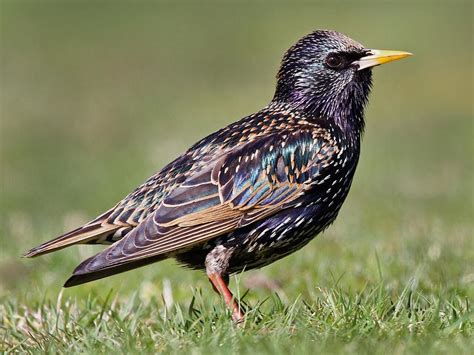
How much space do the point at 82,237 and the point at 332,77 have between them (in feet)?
6.06

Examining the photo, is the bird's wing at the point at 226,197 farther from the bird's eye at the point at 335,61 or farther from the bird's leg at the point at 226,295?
the bird's eye at the point at 335,61

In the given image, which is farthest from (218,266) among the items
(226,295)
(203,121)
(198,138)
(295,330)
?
(203,121)

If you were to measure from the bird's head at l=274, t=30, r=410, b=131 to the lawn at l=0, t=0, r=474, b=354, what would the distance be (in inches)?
43.4

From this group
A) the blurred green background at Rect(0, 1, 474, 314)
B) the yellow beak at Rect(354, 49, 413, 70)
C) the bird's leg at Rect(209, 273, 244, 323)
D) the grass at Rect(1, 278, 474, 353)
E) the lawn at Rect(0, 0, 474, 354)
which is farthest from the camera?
the blurred green background at Rect(0, 1, 474, 314)

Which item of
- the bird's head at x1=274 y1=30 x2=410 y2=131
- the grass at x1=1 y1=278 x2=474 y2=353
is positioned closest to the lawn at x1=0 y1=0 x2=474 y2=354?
the grass at x1=1 y1=278 x2=474 y2=353

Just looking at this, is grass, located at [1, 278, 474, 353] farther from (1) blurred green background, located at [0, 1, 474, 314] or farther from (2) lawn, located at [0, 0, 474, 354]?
(1) blurred green background, located at [0, 1, 474, 314]

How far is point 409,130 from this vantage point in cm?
1703

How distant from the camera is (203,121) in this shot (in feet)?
A: 57.6

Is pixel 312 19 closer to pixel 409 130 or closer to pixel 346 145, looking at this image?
pixel 409 130

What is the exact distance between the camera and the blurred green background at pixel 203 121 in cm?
718

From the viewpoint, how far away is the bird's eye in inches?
244

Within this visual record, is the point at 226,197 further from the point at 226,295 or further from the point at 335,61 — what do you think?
the point at 335,61

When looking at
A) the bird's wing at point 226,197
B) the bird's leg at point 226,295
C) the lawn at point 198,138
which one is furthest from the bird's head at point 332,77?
the bird's leg at point 226,295

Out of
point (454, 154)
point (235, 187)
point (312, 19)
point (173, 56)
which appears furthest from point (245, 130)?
point (312, 19)
